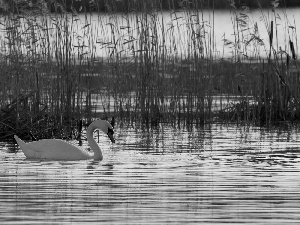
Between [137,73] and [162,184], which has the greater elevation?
[137,73]

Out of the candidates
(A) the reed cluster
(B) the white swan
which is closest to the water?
(B) the white swan

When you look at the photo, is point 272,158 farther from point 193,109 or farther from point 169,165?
point 193,109

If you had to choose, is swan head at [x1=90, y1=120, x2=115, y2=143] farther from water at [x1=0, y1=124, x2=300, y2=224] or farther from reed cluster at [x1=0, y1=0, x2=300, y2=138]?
reed cluster at [x1=0, y1=0, x2=300, y2=138]

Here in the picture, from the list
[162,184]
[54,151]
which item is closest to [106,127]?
[54,151]

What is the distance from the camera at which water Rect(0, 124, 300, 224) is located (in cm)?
737

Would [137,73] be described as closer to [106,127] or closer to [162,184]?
[106,127]

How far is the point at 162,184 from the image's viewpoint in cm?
909

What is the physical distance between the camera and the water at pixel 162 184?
7.37 meters

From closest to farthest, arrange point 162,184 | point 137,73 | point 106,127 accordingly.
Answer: point 162,184
point 106,127
point 137,73

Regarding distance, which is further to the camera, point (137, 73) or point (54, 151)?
point (137, 73)

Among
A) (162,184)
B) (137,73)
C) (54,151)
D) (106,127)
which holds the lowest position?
(162,184)

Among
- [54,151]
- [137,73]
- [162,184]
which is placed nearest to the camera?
[162,184]

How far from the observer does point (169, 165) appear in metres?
10.6

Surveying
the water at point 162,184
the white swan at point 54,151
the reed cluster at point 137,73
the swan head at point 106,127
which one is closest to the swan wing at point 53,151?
the white swan at point 54,151
